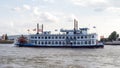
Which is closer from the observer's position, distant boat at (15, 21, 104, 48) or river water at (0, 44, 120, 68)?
river water at (0, 44, 120, 68)

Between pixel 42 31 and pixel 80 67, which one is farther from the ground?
pixel 42 31

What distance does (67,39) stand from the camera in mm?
125438

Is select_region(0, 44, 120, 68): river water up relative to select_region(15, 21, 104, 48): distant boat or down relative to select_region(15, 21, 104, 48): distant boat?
down

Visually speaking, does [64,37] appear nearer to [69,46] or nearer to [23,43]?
[69,46]

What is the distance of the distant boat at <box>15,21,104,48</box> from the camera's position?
123m

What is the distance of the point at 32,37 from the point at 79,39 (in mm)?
18719

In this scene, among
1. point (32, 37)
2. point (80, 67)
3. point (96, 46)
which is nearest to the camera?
point (80, 67)

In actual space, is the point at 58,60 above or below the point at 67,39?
below

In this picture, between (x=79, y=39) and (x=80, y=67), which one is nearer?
(x=80, y=67)

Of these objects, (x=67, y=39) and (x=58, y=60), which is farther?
(x=67, y=39)

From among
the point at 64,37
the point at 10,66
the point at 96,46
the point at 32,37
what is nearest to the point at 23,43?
the point at 32,37

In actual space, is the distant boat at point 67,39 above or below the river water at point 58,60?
above

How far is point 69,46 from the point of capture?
126 metres

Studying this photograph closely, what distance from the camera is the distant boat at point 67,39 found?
12269 cm
